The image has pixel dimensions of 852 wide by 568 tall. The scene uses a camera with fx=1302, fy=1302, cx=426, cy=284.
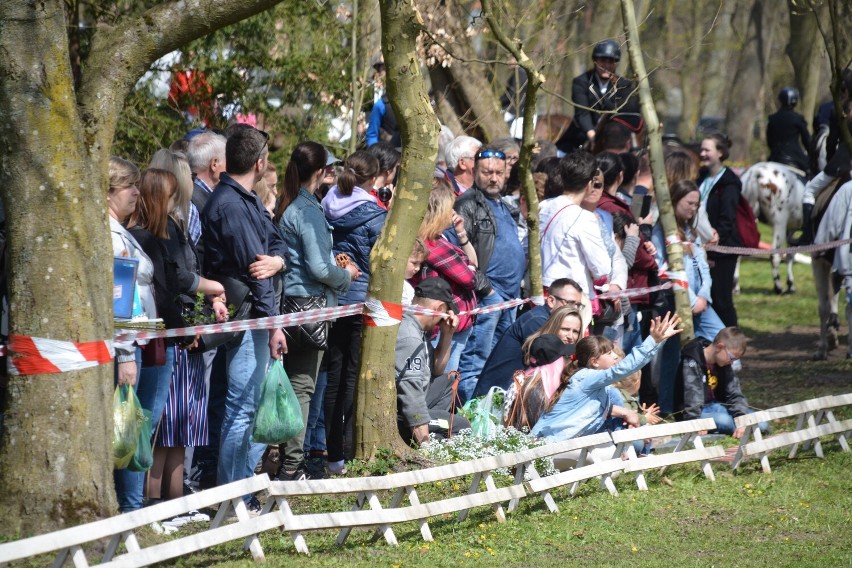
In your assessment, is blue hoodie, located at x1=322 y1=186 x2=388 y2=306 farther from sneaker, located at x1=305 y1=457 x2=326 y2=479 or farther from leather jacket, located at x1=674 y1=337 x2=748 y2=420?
leather jacket, located at x1=674 y1=337 x2=748 y2=420

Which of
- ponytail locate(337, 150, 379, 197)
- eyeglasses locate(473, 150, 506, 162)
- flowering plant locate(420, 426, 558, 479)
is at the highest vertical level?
eyeglasses locate(473, 150, 506, 162)

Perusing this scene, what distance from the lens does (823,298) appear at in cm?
1428

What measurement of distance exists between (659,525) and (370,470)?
5.84 ft

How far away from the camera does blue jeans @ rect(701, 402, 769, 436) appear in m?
10.2

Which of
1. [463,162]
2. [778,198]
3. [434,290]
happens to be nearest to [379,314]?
[434,290]

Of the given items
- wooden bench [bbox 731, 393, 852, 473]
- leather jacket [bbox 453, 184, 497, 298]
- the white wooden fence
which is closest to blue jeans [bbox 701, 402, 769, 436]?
wooden bench [bbox 731, 393, 852, 473]

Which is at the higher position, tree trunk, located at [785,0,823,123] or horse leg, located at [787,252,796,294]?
tree trunk, located at [785,0,823,123]

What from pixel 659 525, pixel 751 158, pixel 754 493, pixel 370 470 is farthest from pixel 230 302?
pixel 751 158

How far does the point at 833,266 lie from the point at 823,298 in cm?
85

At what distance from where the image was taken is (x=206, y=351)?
7.91m

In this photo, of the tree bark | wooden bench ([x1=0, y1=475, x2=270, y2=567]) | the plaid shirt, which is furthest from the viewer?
the plaid shirt

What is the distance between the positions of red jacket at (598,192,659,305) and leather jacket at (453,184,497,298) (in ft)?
4.90

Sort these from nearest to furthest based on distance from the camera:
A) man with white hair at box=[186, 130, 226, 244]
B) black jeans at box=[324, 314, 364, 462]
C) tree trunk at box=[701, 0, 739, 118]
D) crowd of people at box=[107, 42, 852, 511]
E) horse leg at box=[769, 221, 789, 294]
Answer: crowd of people at box=[107, 42, 852, 511]
man with white hair at box=[186, 130, 226, 244]
black jeans at box=[324, 314, 364, 462]
horse leg at box=[769, 221, 789, 294]
tree trunk at box=[701, 0, 739, 118]

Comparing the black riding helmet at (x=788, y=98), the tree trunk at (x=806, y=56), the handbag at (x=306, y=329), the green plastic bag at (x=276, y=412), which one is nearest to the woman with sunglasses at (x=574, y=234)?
the handbag at (x=306, y=329)
